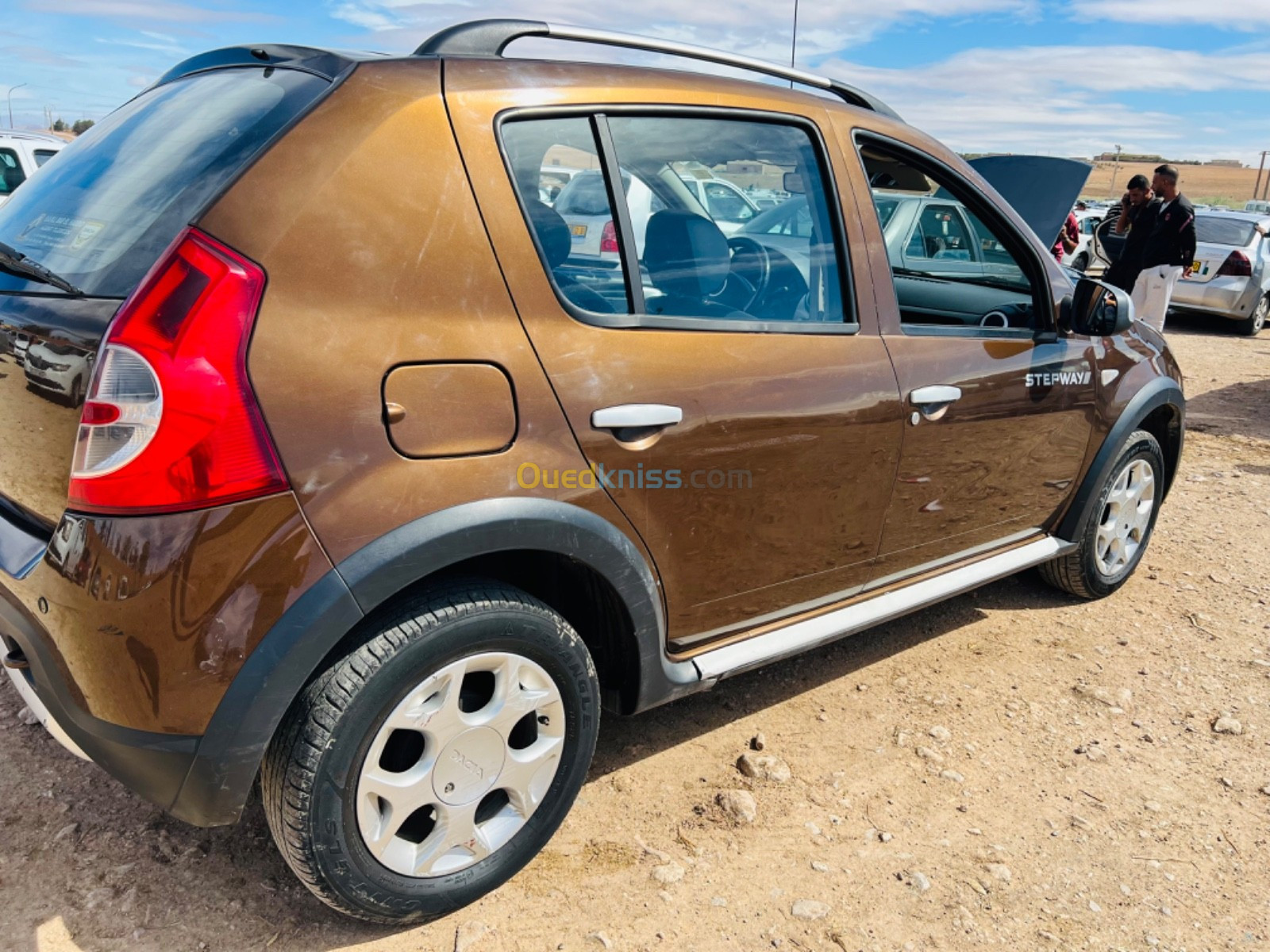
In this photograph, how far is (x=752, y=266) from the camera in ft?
8.42

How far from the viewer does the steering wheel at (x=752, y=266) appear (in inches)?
99.3

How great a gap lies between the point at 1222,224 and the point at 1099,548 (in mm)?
11218

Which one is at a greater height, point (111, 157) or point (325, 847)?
point (111, 157)

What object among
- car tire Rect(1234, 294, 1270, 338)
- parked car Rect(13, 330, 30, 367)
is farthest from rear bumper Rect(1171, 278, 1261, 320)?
parked car Rect(13, 330, 30, 367)

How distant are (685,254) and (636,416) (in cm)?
52

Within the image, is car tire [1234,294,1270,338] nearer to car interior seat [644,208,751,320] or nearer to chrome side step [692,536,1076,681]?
chrome side step [692,536,1076,681]

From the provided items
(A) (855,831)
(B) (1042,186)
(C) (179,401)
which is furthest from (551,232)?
(B) (1042,186)

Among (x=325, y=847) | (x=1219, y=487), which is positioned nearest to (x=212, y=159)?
(x=325, y=847)

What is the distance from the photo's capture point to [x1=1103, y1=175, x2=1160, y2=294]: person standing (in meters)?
9.56

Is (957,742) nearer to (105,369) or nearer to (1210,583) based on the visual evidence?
(1210,583)

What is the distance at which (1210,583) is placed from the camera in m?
4.34

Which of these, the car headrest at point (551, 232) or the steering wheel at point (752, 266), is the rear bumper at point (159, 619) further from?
the steering wheel at point (752, 266)

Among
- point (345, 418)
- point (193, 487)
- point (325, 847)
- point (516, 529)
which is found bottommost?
point (325, 847)

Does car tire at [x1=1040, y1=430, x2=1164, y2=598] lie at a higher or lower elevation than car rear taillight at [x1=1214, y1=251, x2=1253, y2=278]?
lower
